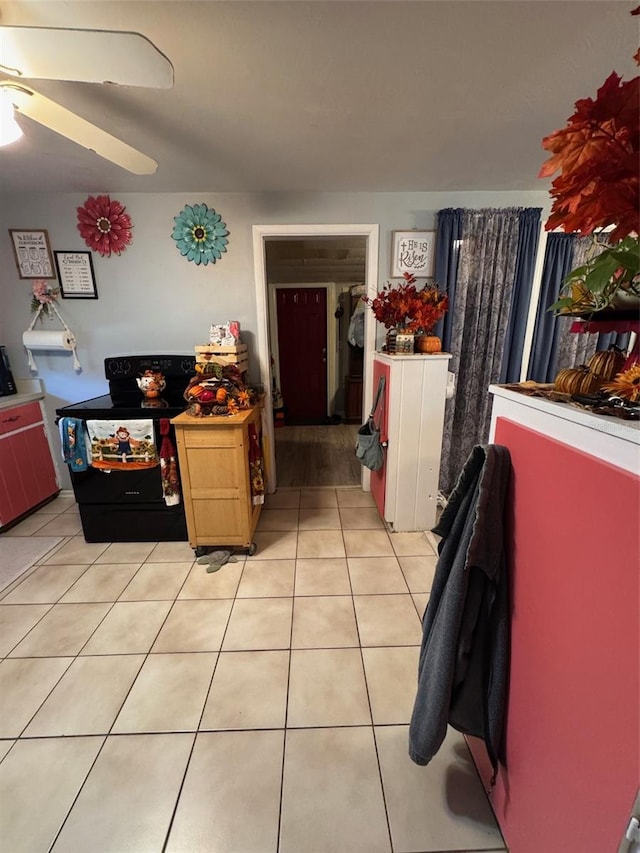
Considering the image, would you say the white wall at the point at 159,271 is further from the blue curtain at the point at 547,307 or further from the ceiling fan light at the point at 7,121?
the ceiling fan light at the point at 7,121

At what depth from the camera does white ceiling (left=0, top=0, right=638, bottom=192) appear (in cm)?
100

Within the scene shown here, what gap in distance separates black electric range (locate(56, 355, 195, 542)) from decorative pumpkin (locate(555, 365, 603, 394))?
1.97 m

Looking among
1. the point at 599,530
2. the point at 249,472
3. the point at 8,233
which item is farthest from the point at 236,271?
the point at 599,530

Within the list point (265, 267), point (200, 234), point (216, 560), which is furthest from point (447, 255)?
point (216, 560)

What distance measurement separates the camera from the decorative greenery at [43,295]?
249 cm

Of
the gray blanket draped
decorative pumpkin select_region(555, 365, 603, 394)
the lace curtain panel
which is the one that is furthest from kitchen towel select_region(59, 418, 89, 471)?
the lace curtain panel

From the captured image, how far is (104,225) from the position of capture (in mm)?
2426

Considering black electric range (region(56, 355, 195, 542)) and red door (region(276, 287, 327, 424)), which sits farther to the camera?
red door (region(276, 287, 327, 424))

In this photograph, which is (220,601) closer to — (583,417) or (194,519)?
(194,519)

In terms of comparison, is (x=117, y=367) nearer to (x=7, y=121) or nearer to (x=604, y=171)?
(x=7, y=121)

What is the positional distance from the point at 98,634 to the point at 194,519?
0.70 meters

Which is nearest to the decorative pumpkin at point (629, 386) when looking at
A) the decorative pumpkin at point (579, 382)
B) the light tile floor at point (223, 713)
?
the decorative pumpkin at point (579, 382)

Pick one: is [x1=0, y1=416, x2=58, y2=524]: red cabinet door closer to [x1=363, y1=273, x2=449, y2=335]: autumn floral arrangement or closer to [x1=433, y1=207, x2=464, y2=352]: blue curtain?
[x1=363, y1=273, x2=449, y2=335]: autumn floral arrangement

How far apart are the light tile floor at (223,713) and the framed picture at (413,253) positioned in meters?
2.06
